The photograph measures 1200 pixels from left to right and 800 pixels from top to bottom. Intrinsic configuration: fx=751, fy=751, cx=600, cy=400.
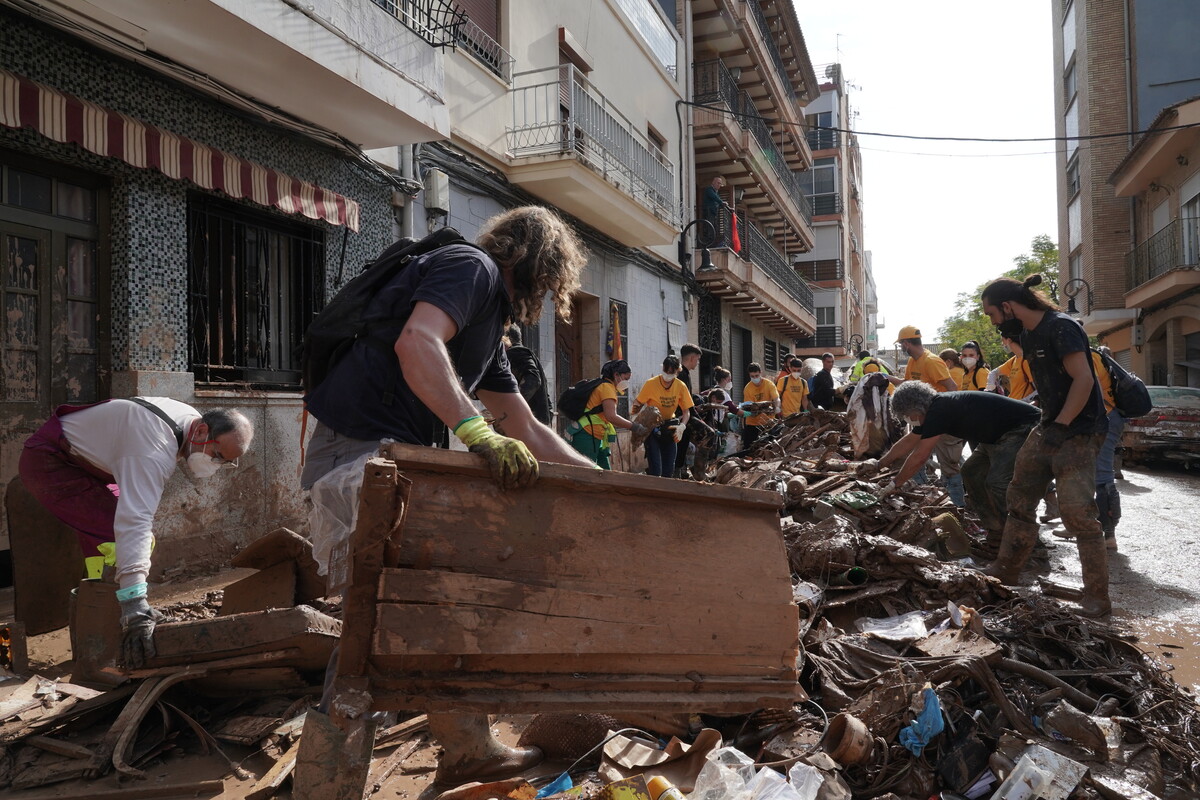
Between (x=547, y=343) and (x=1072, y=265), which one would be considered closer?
(x=547, y=343)

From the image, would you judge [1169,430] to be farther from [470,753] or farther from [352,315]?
[352,315]

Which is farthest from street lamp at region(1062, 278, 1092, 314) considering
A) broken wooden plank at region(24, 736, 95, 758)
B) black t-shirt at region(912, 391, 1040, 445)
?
broken wooden plank at region(24, 736, 95, 758)

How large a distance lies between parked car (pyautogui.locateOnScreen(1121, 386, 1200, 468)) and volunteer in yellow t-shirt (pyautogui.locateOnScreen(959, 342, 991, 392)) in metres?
4.60

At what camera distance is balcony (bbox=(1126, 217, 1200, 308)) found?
18250 millimetres

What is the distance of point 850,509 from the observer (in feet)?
19.5

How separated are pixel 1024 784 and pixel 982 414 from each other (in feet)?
12.6

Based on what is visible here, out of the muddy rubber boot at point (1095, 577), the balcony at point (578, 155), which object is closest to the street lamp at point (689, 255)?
the balcony at point (578, 155)

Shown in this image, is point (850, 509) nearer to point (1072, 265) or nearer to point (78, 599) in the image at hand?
point (78, 599)

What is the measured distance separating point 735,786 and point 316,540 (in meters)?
1.42

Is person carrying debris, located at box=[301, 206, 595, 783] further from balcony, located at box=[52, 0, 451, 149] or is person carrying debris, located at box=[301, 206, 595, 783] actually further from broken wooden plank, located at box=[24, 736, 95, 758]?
balcony, located at box=[52, 0, 451, 149]

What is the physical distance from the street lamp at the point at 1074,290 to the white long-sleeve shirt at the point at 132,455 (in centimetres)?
2737

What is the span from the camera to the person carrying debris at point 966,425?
556 cm

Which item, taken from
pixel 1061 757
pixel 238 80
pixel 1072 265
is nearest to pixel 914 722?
pixel 1061 757

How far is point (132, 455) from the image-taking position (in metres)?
2.99
